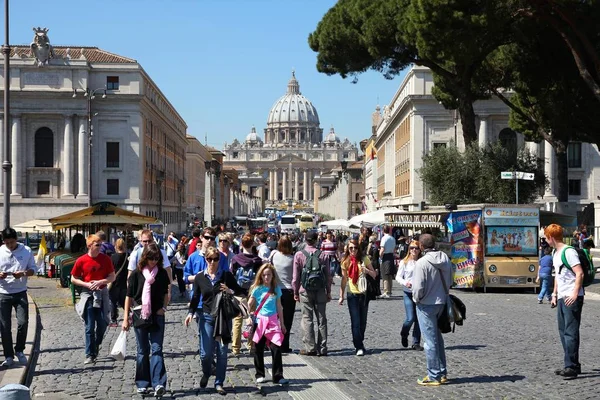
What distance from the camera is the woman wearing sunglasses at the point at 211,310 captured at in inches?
340

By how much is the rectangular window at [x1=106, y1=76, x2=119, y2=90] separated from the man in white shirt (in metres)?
49.7

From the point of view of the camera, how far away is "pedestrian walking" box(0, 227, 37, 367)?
9.92 metres

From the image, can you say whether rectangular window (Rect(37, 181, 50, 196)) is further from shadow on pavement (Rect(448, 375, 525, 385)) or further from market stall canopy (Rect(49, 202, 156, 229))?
shadow on pavement (Rect(448, 375, 525, 385))

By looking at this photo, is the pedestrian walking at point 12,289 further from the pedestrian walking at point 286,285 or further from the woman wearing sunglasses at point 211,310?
the pedestrian walking at point 286,285

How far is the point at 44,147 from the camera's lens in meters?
56.7

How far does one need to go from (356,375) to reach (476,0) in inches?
659

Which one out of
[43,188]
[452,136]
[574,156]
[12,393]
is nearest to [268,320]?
[12,393]

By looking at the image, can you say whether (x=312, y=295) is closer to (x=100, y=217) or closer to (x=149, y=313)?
(x=149, y=313)

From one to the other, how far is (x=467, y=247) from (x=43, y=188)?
131ft

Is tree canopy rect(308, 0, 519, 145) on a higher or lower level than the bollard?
higher

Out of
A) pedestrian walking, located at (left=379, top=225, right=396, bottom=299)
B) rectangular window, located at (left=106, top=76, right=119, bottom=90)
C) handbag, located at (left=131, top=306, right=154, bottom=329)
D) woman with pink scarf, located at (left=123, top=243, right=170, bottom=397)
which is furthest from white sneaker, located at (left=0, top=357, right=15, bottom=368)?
rectangular window, located at (left=106, top=76, right=119, bottom=90)

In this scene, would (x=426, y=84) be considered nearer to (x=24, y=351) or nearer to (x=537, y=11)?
(x=537, y=11)

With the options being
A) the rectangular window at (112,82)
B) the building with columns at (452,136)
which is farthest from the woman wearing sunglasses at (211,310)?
the rectangular window at (112,82)

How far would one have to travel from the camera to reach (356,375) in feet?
30.9
